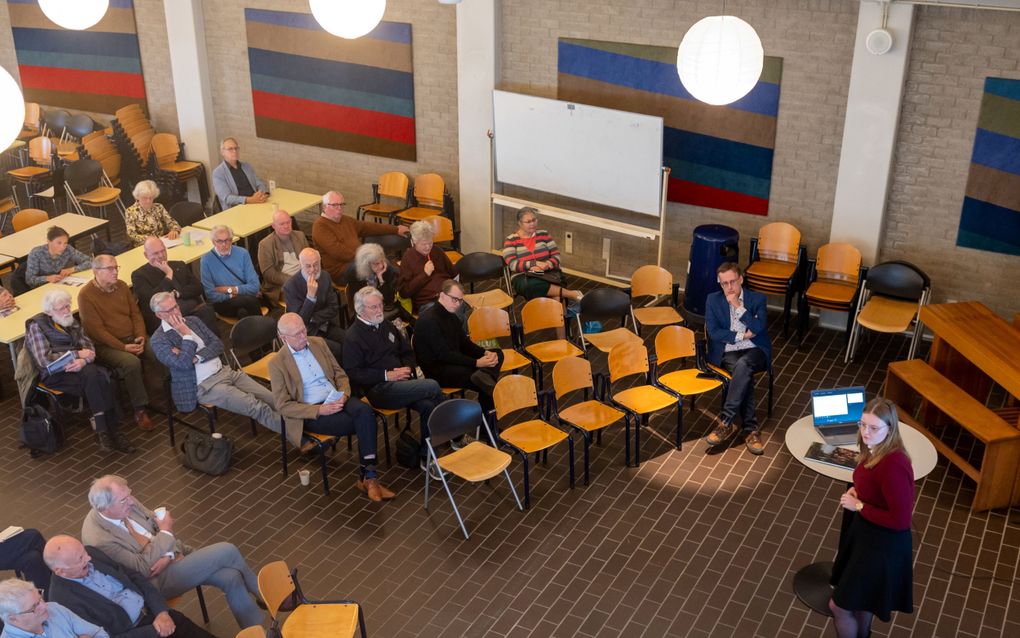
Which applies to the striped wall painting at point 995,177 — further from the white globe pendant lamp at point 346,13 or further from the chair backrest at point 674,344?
the white globe pendant lamp at point 346,13

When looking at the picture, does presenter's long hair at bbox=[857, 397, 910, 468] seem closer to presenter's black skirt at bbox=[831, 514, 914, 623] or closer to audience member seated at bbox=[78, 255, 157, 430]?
presenter's black skirt at bbox=[831, 514, 914, 623]

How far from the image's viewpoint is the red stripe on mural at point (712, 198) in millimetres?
10039

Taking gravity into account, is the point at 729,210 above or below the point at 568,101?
below

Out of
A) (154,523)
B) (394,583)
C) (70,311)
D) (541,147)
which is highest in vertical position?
(541,147)

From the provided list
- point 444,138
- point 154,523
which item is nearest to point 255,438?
point 154,523

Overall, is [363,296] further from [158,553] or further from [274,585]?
[274,585]

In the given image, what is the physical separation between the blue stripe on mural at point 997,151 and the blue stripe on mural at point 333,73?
19.6ft

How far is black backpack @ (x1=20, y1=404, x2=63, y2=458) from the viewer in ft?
25.9

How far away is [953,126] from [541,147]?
397 cm

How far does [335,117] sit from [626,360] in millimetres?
5836

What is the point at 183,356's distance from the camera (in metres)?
7.65

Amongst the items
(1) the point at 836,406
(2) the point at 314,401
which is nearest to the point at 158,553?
(2) the point at 314,401

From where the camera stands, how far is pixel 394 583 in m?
6.56

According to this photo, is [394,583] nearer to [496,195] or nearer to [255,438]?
[255,438]
